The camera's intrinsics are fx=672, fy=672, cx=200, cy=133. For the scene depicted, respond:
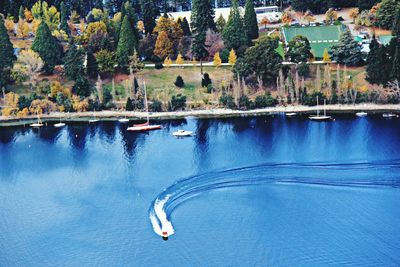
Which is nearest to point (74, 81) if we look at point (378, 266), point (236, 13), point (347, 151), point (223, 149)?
→ point (236, 13)

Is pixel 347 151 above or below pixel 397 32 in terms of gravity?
below

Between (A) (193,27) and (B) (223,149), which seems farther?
(A) (193,27)

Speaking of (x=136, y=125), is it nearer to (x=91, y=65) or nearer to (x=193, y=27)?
(x=91, y=65)

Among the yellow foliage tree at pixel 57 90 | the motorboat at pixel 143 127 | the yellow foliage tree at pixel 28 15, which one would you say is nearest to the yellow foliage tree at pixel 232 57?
the motorboat at pixel 143 127

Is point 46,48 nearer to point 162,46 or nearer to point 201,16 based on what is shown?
point 162,46

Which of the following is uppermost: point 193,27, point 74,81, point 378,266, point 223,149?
point 193,27

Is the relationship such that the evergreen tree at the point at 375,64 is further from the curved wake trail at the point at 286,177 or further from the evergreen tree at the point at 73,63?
the evergreen tree at the point at 73,63
